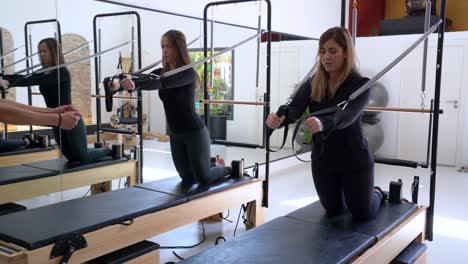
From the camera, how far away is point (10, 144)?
A: 8.74ft

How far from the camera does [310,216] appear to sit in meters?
2.39

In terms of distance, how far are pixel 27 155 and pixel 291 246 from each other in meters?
1.80

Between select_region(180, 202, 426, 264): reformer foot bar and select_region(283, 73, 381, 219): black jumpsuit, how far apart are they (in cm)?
15

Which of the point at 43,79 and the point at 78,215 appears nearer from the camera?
the point at 78,215

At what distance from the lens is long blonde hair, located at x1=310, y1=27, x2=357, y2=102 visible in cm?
207

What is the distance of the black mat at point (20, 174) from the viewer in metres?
2.57

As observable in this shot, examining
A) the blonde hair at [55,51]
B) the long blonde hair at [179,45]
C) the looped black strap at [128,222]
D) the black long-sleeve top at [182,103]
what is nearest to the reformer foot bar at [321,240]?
the looped black strap at [128,222]

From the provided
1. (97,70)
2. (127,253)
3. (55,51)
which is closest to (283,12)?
(97,70)

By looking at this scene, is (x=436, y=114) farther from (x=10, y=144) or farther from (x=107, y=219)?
(x=10, y=144)

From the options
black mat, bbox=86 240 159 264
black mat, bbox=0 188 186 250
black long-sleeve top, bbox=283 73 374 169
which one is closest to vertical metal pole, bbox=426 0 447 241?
black long-sleeve top, bbox=283 73 374 169

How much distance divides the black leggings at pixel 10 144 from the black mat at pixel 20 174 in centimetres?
11

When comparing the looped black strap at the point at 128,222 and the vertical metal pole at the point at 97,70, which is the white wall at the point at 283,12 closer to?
the vertical metal pole at the point at 97,70

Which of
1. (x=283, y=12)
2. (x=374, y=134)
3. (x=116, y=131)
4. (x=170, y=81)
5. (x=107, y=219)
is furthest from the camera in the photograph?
(x=374, y=134)

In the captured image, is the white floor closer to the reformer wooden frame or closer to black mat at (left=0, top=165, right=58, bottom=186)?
black mat at (left=0, top=165, right=58, bottom=186)
